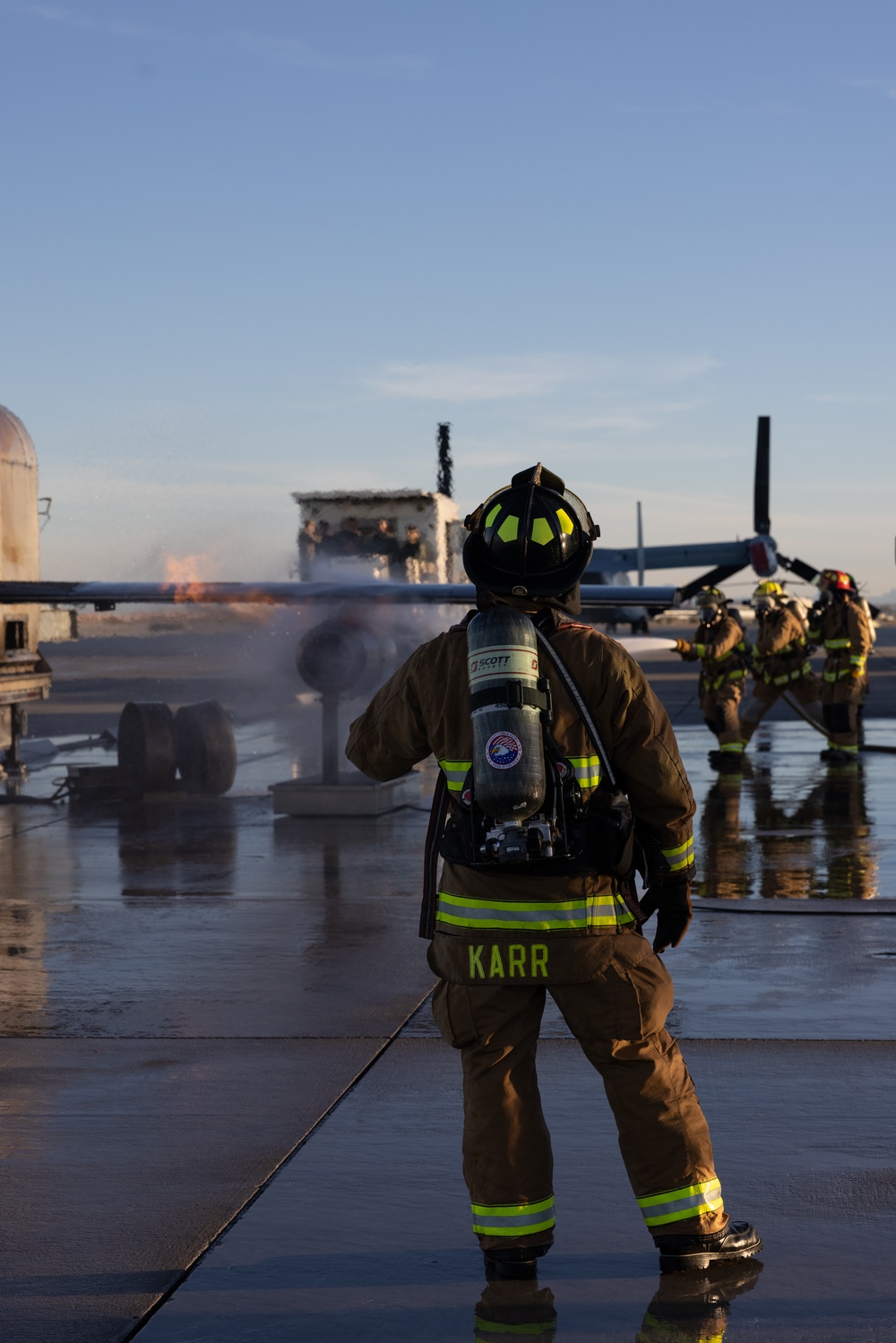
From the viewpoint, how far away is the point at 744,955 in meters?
7.05

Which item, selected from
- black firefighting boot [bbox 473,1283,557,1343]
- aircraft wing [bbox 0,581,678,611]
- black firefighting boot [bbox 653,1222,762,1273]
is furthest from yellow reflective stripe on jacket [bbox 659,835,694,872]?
aircraft wing [bbox 0,581,678,611]

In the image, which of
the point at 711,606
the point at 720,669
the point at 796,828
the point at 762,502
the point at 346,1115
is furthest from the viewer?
the point at 762,502

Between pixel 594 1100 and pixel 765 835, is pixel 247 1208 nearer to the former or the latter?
pixel 594 1100

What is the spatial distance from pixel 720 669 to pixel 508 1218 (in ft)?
41.0

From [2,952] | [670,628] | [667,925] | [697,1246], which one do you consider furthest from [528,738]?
[670,628]

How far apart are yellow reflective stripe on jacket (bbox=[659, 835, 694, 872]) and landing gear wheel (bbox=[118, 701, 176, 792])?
405 inches

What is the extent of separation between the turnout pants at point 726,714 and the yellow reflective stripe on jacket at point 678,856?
11.6 metres

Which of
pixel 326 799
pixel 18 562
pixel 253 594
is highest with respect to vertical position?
pixel 18 562

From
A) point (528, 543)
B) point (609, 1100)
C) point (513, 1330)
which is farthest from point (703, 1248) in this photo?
point (528, 543)

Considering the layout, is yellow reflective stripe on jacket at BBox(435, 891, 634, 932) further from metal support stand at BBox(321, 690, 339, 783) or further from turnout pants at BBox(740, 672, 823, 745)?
turnout pants at BBox(740, 672, 823, 745)

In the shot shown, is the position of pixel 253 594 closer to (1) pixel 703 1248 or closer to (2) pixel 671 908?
(2) pixel 671 908

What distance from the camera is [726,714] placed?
602 inches

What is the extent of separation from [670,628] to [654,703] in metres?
88.9

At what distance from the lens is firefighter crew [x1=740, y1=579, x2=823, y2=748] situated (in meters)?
15.7
